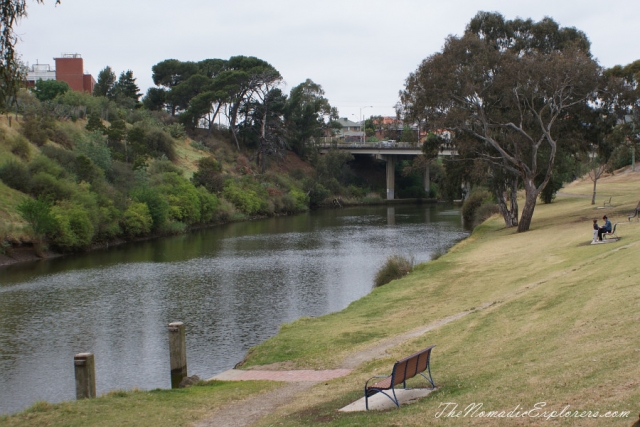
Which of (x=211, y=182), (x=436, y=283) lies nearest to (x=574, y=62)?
(x=436, y=283)

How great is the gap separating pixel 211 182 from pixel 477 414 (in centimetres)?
7866

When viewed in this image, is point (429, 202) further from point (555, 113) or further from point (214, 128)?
point (555, 113)

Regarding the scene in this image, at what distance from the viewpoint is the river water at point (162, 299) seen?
21453mm

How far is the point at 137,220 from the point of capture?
200 feet

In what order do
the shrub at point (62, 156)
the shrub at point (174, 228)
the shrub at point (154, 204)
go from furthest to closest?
the shrub at point (174, 228)
the shrub at point (154, 204)
the shrub at point (62, 156)

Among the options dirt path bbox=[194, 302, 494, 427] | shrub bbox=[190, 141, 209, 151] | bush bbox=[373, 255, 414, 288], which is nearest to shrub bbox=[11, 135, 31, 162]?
bush bbox=[373, 255, 414, 288]

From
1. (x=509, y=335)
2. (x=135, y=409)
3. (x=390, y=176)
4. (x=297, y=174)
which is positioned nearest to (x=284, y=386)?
(x=135, y=409)

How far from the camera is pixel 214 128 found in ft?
398

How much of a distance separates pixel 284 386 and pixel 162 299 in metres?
17.8

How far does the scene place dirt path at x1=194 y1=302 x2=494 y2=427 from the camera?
12.6m

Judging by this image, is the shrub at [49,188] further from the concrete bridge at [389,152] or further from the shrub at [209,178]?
the concrete bridge at [389,152]

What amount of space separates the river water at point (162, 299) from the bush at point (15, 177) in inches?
339

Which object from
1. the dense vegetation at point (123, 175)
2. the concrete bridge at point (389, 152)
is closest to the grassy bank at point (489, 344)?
the dense vegetation at point (123, 175)

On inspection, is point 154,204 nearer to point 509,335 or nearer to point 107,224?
point 107,224
